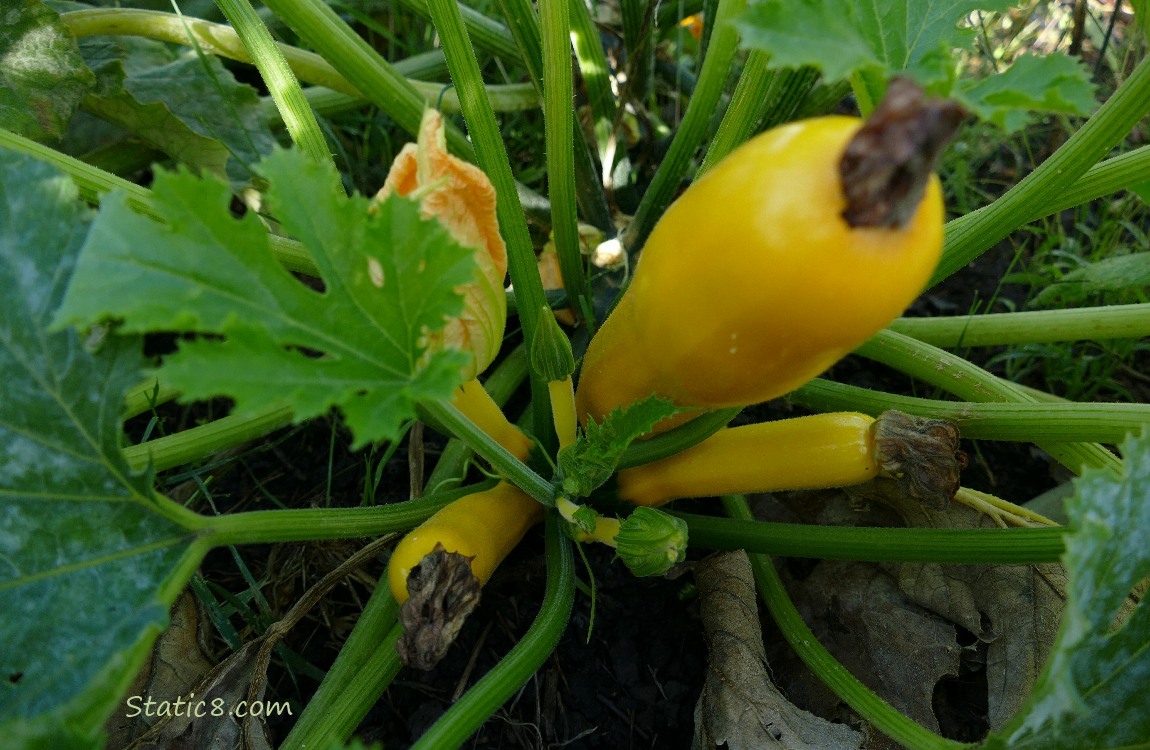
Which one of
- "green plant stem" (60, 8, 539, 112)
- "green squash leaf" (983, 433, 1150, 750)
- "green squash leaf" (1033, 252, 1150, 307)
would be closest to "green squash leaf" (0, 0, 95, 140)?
"green plant stem" (60, 8, 539, 112)

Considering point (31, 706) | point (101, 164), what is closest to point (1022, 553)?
point (31, 706)

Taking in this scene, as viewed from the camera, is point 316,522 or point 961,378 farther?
point 961,378

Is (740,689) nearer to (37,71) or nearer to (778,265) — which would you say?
(778,265)

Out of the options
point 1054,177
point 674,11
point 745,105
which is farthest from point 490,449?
point 674,11

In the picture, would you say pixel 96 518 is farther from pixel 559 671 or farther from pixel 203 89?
pixel 203 89

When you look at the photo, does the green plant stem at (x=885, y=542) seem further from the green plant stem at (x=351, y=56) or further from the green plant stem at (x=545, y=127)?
the green plant stem at (x=351, y=56)

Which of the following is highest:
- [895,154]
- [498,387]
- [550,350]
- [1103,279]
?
[895,154]
